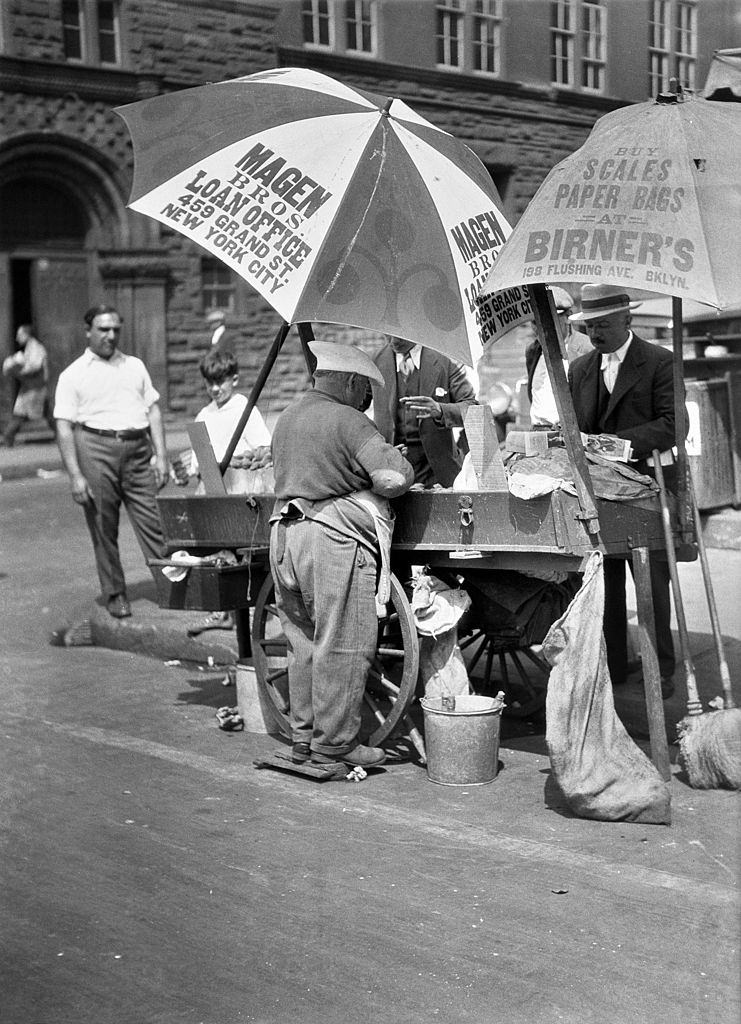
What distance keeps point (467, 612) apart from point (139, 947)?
8.74 feet

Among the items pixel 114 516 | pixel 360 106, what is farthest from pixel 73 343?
pixel 360 106

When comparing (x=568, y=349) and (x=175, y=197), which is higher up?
(x=175, y=197)

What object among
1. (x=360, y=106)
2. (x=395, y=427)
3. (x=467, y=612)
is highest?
(x=360, y=106)

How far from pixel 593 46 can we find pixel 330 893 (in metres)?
17.8

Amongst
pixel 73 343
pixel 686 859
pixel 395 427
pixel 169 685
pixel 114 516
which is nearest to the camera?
pixel 686 859

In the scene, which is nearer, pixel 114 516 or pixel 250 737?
pixel 250 737

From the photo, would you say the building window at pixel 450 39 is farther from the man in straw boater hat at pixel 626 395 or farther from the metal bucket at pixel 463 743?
the metal bucket at pixel 463 743

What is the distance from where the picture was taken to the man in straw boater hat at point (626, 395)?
21.2ft

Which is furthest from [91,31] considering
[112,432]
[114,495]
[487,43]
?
[114,495]

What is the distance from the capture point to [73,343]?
20.6 m

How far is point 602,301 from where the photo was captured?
6.48 metres

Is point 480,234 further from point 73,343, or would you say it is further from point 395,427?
point 73,343

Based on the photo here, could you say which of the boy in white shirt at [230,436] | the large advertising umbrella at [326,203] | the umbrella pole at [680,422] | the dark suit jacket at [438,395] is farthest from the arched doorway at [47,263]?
the umbrella pole at [680,422]

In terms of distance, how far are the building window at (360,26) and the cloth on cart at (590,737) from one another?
18.0 m
